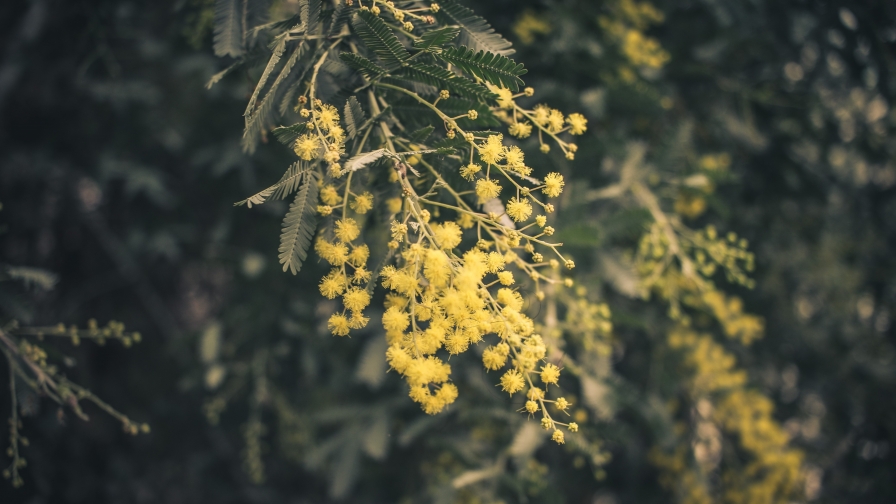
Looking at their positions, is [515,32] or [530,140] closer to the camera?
[530,140]

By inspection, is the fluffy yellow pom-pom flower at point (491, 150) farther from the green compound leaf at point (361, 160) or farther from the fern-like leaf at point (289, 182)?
the fern-like leaf at point (289, 182)

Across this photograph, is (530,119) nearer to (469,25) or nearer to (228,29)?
(469,25)

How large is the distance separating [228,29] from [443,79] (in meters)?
0.72

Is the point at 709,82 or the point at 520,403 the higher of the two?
the point at 709,82

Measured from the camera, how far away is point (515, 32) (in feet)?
7.84

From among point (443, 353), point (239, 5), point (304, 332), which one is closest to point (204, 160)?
point (304, 332)

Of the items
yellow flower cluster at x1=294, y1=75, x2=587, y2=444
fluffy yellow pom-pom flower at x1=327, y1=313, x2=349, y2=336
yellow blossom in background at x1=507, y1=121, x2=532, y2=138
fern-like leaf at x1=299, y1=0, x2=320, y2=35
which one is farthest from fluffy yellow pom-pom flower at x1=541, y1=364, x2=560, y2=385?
fern-like leaf at x1=299, y1=0, x2=320, y2=35

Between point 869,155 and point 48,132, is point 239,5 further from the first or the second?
point 869,155

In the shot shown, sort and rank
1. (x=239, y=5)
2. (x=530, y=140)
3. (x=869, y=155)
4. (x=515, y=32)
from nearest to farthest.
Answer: (x=239, y=5)
(x=530, y=140)
(x=515, y=32)
(x=869, y=155)

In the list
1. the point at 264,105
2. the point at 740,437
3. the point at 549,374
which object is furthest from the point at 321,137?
the point at 740,437

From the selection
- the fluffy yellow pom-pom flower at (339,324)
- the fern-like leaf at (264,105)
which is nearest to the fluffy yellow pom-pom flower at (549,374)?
the fluffy yellow pom-pom flower at (339,324)

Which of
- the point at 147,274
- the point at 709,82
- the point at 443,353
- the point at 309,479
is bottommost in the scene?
the point at 309,479

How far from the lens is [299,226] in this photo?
1196 millimetres

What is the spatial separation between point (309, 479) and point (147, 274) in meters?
1.89
